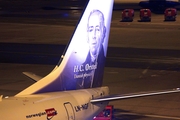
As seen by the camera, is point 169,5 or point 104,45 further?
point 169,5

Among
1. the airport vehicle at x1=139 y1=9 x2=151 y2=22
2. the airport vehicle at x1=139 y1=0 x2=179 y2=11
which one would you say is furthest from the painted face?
the airport vehicle at x1=139 y1=0 x2=179 y2=11

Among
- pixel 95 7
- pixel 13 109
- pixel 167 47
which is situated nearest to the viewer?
pixel 13 109

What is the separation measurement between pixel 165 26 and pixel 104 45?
4145 centimetres

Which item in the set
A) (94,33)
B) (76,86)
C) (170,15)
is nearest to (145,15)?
(170,15)

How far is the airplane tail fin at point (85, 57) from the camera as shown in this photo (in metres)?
12.7

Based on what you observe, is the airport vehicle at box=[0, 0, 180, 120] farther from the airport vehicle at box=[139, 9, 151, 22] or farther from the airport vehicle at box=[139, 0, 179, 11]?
the airport vehicle at box=[139, 0, 179, 11]

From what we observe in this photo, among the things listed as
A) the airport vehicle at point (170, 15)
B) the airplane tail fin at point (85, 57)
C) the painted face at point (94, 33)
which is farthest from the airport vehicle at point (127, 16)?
the painted face at point (94, 33)

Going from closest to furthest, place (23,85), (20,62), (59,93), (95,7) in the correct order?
(59,93), (95,7), (23,85), (20,62)

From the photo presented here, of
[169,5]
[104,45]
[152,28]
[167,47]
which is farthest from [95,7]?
[169,5]

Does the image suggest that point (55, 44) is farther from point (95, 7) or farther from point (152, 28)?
point (95, 7)

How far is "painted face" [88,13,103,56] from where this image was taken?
531 inches

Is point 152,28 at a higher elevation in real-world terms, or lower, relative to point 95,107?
higher

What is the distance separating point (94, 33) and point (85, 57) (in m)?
0.68

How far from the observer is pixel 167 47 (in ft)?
129
